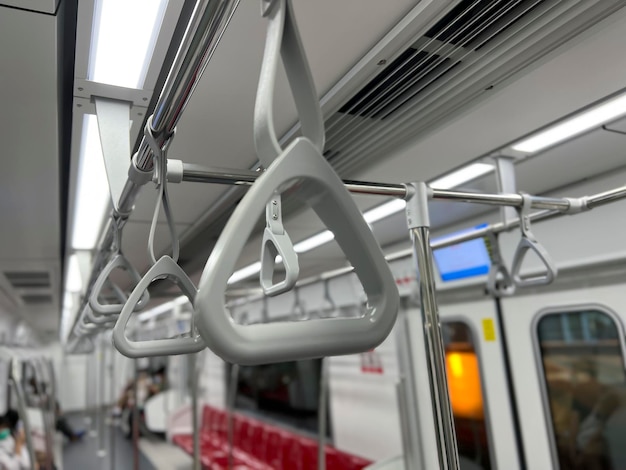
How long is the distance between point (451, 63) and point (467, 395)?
2.81 metres

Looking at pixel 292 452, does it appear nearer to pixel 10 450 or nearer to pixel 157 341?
pixel 10 450

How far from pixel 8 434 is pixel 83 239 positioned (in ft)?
16.5

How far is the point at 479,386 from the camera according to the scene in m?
3.26

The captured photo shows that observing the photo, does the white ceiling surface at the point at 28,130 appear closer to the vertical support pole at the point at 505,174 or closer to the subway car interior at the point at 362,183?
the subway car interior at the point at 362,183

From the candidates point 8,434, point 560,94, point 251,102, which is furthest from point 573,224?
point 8,434

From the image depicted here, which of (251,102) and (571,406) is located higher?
(251,102)

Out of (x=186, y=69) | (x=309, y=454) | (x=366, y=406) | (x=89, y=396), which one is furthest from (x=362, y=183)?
(x=89, y=396)

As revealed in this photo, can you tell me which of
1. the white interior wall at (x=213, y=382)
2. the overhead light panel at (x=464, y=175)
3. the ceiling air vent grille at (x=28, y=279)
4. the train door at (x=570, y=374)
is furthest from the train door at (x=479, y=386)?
the white interior wall at (x=213, y=382)

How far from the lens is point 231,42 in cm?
113

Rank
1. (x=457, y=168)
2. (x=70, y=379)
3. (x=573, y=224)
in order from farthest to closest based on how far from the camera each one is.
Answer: (x=70, y=379)
(x=573, y=224)
(x=457, y=168)

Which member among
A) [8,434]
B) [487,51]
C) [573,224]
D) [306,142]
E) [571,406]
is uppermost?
[487,51]

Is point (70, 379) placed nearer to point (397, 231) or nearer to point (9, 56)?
point (397, 231)

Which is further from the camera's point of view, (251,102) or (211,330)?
(251,102)

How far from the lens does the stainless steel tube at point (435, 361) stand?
1.01 meters
